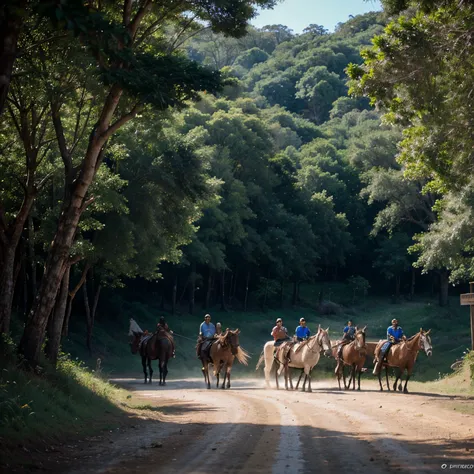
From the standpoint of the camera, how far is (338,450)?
11234mm

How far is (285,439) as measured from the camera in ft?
41.3

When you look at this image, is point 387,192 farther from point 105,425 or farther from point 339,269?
point 105,425

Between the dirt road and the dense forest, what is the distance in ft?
15.0

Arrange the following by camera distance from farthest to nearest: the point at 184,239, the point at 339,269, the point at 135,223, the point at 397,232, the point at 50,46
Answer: the point at 339,269 < the point at 397,232 < the point at 184,239 < the point at 135,223 < the point at 50,46

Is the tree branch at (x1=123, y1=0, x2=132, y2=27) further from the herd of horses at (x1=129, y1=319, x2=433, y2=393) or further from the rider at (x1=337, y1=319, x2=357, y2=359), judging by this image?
the rider at (x1=337, y1=319, x2=357, y2=359)

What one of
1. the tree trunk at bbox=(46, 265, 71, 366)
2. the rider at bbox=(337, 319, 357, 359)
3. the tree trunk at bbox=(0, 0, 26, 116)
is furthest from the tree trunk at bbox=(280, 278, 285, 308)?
the tree trunk at bbox=(0, 0, 26, 116)

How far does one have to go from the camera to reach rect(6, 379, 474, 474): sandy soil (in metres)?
9.87

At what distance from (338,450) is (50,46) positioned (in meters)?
11.3

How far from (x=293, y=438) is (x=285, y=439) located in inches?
7.7

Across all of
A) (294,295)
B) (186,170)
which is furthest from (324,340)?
(294,295)

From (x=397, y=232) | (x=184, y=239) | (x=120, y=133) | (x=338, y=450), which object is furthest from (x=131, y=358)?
(x=397, y=232)

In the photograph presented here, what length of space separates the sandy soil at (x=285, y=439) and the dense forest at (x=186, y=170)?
4394 millimetres

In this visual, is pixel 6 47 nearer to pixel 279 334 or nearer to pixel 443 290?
pixel 279 334

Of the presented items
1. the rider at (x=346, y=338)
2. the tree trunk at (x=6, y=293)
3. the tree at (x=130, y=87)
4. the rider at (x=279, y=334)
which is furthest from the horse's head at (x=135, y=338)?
the tree at (x=130, y=87)
